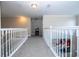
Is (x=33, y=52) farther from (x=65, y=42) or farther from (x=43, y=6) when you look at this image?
(x=43, y=6)

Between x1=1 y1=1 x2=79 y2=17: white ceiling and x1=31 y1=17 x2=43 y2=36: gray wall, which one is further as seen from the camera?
x1=31 y1=17 x2=43 y2=36: gray wall

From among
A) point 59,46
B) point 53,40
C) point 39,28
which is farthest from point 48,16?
point 59,46

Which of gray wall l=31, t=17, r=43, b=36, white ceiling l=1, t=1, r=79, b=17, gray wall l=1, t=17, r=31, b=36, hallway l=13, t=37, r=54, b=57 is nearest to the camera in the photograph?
hallway l=13, t=37, r=54, b=57

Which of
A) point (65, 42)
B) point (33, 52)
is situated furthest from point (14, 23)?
point (65, 42)

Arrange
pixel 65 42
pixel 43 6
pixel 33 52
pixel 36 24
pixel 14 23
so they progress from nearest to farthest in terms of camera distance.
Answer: pixel 65 42 < pixel 33 52 < pixel 43 6 < pixel 14 23 < pixel 36 24

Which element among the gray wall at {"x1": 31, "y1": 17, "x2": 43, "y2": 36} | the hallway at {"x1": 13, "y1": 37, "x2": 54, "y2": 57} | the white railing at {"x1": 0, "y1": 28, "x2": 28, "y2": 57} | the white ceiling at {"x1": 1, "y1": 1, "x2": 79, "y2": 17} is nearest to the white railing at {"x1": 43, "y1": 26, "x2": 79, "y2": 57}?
the hallway at {"x1": 13, "y1": 37, "x2": 54, "y2": 57}

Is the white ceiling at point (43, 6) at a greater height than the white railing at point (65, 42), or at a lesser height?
greater

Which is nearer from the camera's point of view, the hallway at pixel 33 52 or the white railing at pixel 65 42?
the white railing at pixel 65 42

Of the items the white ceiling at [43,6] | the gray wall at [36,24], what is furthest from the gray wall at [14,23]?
the white ceiling at [43,6]

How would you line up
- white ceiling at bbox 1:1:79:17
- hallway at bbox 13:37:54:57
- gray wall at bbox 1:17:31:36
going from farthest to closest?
gray wall at bbox 1:17:31:36
white ceiling at bbox 1:1:79:17
hallway at bbox 13:37:54:57

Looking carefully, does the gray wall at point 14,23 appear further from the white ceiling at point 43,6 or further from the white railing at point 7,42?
the white railing at point 7,42

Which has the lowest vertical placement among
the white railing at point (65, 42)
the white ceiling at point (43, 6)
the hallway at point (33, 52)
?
the hallway at point (33, 52)

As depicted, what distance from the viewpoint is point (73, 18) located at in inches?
431

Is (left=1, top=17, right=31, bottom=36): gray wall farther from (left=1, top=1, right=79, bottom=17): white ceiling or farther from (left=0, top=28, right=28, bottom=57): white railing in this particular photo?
(left=0, top=28, right=28, bottom=57): white railing
